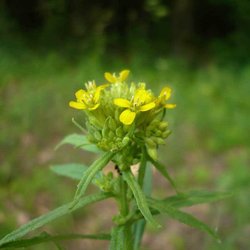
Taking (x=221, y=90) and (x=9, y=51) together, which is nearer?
(x=221, y=90)

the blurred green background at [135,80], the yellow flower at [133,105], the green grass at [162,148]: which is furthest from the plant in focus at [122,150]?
the green grass at [162,148]

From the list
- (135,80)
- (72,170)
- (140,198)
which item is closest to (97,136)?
(140,198)

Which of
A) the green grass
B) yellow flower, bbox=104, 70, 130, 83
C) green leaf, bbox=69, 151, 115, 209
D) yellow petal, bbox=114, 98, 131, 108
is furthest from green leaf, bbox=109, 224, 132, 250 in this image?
the green grass

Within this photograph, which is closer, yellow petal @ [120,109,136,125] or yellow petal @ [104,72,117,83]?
yellow petal @ [120,109,136,125]

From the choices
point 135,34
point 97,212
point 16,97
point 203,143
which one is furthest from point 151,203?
point 135,34

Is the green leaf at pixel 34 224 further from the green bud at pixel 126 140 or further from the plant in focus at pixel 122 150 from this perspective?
the green bud at pixel 126 140

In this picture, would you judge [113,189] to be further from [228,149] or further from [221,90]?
[221,90]

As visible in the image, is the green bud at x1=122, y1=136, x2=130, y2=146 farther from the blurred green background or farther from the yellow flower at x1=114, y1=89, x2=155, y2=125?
the blurred green background
